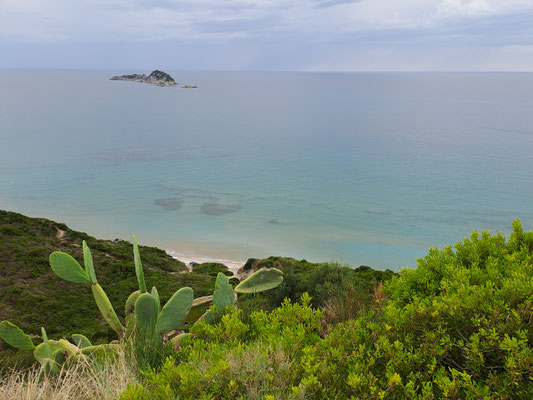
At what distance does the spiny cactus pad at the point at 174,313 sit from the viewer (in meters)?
5.49


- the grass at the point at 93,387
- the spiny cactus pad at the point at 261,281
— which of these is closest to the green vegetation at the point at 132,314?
the grass at the point at 93,387

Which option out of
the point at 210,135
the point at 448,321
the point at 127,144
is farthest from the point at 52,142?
the point at 448,321

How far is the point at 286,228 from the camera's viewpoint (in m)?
28.7

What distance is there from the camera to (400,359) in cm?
303

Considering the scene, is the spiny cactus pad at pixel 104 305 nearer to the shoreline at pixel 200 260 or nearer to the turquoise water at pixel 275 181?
Result: the shoreline at pixel 200 260

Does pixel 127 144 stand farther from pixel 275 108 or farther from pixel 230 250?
pixel 275 108

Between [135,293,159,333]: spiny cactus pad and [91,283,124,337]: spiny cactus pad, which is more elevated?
[135,293,159,333]: spiny cactus pad

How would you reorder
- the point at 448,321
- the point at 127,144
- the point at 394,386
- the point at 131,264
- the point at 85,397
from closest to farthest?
the point at 394,386 → the point at 448,321 → the point at 85,397 → the point at 131,264 → the point at 127,144

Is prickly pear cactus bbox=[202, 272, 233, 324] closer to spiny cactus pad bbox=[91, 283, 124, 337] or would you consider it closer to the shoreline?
spiny cactus pad bbox=[91, 283, 124, 337]

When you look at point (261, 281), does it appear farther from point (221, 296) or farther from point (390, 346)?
point (390, 346)

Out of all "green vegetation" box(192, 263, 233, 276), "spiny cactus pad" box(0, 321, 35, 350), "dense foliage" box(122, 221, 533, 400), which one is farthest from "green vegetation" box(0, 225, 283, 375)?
"green vegetation" box(192, 263, 233, 276)

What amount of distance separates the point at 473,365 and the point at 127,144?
58335 mm

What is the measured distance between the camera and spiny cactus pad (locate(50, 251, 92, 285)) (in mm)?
5574

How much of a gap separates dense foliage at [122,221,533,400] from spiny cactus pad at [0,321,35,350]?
3.30 meters
